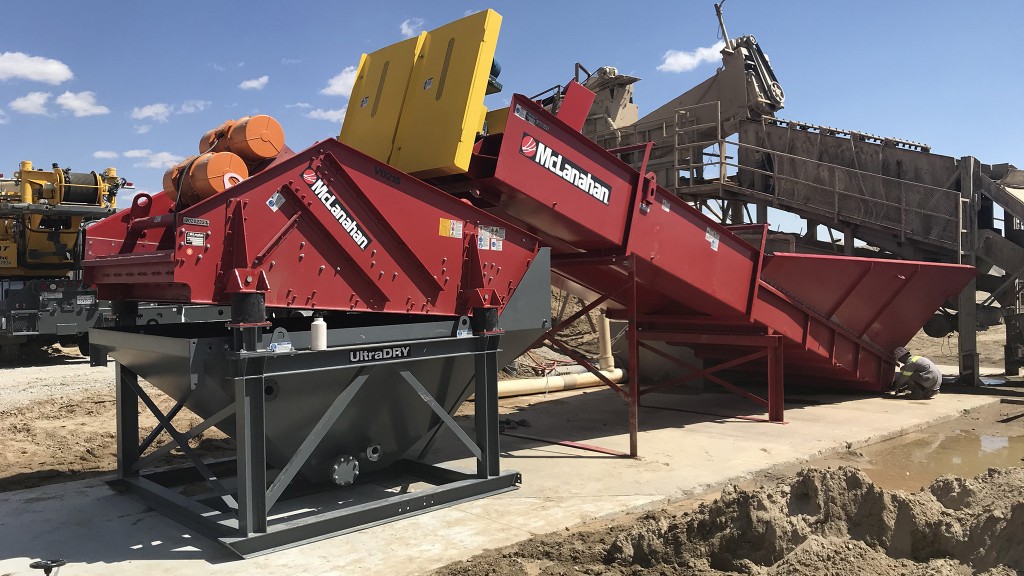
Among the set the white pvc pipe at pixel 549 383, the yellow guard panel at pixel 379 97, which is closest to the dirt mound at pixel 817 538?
the yellow guard panel at pixel 379 97

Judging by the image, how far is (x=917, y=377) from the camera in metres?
10.4

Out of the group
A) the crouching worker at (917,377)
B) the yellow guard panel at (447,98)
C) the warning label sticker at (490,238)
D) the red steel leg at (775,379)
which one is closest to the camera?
the yellow guard panel at (447,98)

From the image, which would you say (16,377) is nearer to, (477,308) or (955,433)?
(477,308)

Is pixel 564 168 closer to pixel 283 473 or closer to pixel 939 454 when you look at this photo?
pixel 283 473

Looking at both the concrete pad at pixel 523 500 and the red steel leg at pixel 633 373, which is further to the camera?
the red steel leg at pixel 633 373

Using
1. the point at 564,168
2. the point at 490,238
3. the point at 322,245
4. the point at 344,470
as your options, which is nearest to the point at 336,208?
the point at 322,245

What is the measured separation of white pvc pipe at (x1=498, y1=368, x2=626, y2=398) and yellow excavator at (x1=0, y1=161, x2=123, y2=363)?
27.0ft

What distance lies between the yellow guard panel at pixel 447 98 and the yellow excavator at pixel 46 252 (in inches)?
424

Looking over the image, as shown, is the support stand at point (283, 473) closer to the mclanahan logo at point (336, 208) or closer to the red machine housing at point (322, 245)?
the red machine housing at point (322, 245)

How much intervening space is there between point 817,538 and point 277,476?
10.5 ft

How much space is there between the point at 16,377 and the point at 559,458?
1044 cm

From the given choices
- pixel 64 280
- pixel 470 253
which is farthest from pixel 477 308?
pixel 64 280

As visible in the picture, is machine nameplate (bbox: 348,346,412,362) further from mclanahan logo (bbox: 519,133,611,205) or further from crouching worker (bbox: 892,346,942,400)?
crouching worker (bbox: 892,346,942,400)

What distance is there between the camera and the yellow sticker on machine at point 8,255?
14.9 meters
